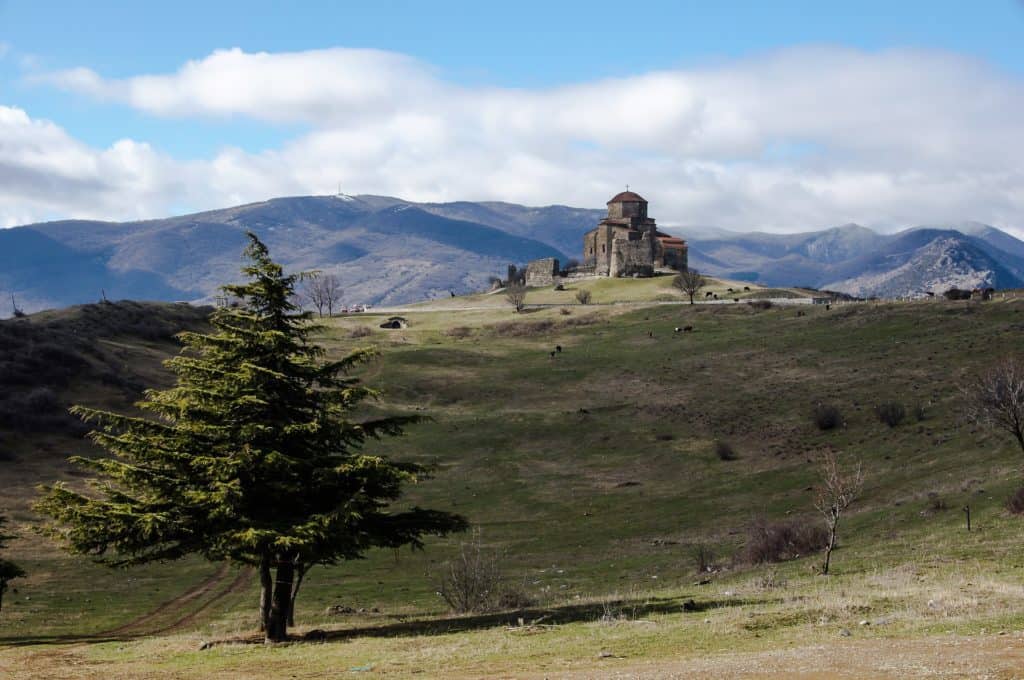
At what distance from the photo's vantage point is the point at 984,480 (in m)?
48.8

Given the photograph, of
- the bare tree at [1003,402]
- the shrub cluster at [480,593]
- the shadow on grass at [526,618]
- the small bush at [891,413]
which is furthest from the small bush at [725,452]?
the shadow on grass at [526,618]

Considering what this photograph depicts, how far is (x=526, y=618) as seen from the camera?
2941cm

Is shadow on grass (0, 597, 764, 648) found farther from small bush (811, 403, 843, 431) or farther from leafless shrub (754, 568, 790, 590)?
small bush (811, 403, 843, 431)

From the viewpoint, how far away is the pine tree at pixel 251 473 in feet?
93.0

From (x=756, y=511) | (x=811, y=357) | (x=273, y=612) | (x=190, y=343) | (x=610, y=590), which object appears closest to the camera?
(x=273, y=612)

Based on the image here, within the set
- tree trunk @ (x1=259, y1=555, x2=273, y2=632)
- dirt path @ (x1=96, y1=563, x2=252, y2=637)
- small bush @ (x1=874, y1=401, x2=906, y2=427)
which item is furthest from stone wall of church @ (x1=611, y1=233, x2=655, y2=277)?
tree trunk @ (x1=259, y1=555, x2=273, y2=632)

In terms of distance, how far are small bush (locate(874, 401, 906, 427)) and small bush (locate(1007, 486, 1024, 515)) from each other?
30474 millimetres

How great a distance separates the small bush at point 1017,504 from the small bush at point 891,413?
30474 mm

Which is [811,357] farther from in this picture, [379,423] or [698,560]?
[379,423]

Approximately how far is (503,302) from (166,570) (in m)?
126

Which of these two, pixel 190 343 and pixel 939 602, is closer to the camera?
pixel 939 602

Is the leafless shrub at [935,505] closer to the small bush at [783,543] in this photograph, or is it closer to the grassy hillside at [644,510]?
the grassy hillside at [644,510]

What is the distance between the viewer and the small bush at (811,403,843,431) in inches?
2911

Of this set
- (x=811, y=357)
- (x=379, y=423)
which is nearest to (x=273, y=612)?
(x=379, y=423)
